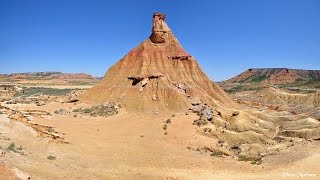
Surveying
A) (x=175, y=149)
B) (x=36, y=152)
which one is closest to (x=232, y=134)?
(x=175, y=149)

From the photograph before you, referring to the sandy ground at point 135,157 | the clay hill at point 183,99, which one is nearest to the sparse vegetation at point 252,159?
the sandy ground at point 135,157

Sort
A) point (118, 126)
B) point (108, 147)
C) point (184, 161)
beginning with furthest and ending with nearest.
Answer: point (118, 126), point (108, 147), point (184, 161)

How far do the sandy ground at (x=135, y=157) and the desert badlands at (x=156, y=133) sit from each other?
0.23 feet

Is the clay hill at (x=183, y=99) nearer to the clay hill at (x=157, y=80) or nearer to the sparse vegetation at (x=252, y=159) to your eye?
the clay hill at (x=157, y=80)

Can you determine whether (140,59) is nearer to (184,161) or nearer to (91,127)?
(91,127)

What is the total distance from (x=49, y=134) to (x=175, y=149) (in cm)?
1034

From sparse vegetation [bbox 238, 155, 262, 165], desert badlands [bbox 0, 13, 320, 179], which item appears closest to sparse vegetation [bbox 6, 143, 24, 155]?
desert badlands [bbox 0, 13, 320, 179]

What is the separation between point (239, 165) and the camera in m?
28.1

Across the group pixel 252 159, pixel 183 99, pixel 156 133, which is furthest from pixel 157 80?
pixel 252 159

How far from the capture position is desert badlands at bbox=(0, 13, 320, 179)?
24.2 meters

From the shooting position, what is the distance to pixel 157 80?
52438mm

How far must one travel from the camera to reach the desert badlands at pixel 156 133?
24.2 metres

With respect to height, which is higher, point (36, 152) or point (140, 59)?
point (140, 59)

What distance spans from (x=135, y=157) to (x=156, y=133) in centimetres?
918
